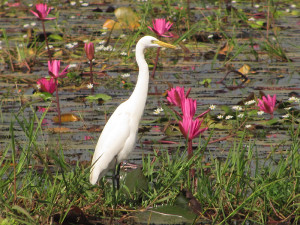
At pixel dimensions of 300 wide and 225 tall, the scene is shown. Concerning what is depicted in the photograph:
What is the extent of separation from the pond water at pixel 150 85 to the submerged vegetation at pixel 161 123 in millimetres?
17

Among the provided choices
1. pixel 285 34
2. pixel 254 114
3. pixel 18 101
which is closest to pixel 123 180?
pixel 254 114

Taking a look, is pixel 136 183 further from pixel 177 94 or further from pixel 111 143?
pixel 177 94

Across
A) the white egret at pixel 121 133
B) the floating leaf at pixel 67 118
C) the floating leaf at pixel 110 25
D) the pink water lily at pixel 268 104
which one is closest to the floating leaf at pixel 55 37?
the floating leaf at pixel 110 25

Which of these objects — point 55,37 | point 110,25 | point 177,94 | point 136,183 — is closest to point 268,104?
point 177,94

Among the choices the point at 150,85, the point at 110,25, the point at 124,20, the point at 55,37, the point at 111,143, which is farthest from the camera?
the point at 124,20

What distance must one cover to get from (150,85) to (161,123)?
1322 millimetres

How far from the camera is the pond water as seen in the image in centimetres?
488

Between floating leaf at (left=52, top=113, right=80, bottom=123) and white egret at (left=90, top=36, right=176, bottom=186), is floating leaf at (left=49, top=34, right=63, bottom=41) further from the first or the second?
white egret at (left=90, top=36, right=176, bottom=186)

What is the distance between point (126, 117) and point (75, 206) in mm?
842

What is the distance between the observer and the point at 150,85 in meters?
6.53

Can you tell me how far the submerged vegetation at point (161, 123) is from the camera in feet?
11.6

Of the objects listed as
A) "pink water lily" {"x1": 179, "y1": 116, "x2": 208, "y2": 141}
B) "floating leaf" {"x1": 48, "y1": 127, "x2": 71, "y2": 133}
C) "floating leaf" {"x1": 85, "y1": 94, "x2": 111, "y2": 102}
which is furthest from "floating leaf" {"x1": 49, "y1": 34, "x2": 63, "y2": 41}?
"pink water lily" {"x1": 179, "y1": 116, "x2": 208, "y2": 141}

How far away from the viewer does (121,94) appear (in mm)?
6203

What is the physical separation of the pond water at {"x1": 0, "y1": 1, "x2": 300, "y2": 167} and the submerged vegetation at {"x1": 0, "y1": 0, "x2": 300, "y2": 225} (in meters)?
0.02
